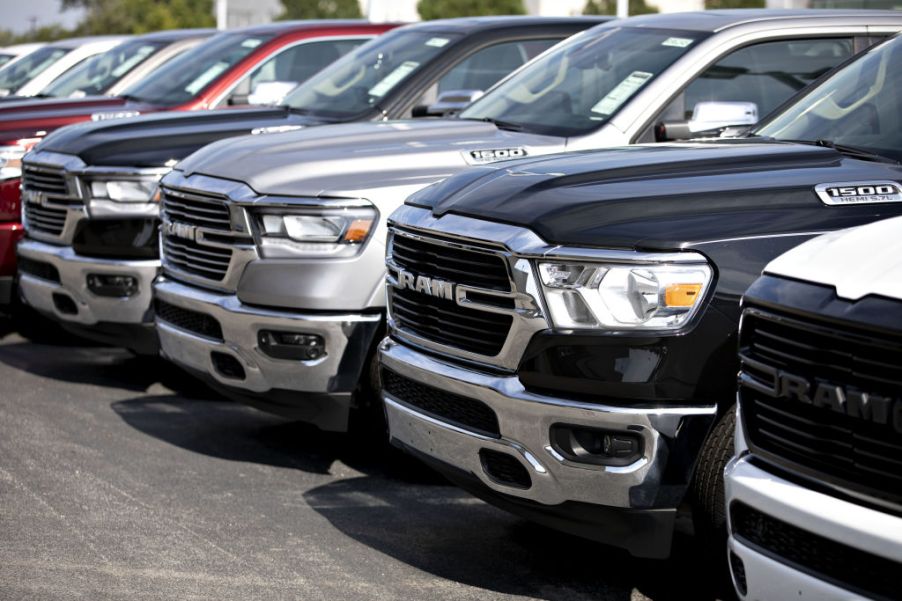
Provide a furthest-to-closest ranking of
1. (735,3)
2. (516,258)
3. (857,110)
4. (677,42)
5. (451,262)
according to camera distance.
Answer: (735,3) → (677,42) → (857,110) → (451,262) → (516,258)

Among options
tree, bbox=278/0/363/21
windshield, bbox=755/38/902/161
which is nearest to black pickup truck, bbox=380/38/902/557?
windshield, bbox=755/38/902/161

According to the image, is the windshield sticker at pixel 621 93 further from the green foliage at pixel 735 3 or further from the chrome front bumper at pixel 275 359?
the green foliage at pixel 735 3

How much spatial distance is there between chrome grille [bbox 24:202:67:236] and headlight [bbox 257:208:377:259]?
2449mm

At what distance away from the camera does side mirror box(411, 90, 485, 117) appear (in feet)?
26.0

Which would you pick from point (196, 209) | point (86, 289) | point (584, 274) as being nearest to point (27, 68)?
point (86, 289)

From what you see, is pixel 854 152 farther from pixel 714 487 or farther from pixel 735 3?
pixel 735 3

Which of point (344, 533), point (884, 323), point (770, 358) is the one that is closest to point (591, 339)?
point (770, 358)

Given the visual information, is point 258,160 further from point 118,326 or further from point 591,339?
point 591,339

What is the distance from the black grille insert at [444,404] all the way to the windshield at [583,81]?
6.65ft

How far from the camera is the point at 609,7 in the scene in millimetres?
53625

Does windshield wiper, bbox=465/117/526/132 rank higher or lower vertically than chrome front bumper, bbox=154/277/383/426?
higher

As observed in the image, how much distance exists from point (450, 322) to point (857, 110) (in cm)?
186

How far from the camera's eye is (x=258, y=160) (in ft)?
21.5

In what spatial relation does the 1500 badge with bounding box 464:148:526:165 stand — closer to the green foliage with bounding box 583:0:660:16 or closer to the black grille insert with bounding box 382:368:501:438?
the black grille insert with bounding box 382:368:501:438
